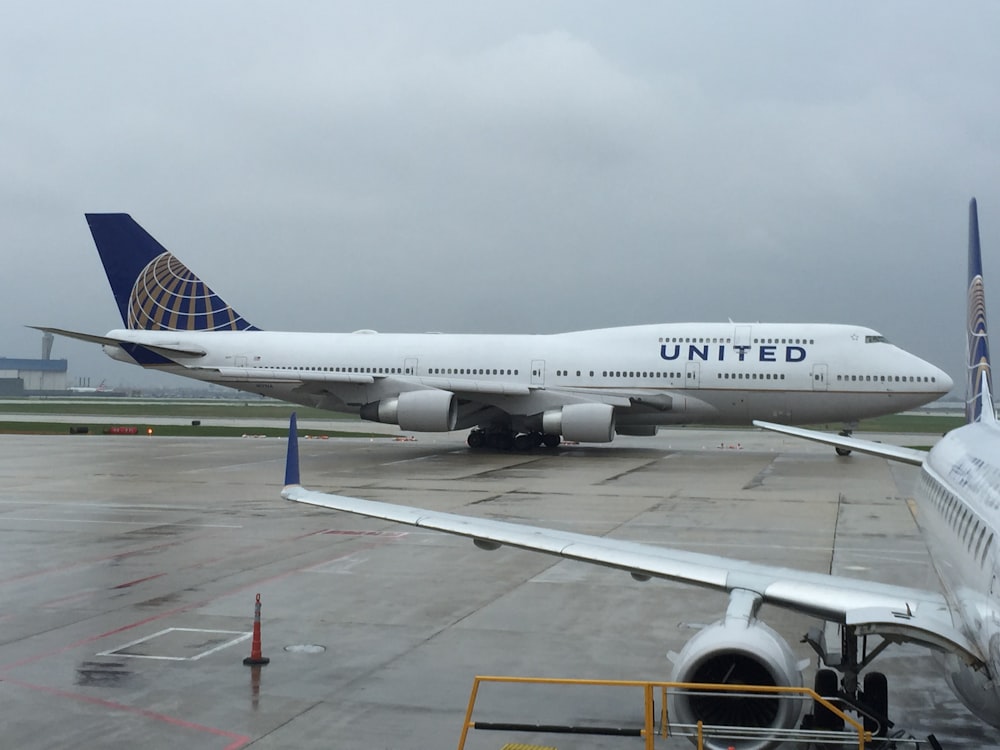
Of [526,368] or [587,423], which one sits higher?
[526,368]

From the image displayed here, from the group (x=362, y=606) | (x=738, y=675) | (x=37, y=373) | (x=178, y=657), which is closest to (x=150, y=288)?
(x=362, y=606)

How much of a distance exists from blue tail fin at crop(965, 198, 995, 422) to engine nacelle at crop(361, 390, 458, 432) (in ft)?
61.9

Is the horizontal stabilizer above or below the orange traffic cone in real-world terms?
above

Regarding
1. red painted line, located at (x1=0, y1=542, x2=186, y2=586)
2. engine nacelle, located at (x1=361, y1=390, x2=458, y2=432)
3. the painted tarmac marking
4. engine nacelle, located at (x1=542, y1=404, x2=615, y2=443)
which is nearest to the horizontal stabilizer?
engine nacelle, located at (x1=361, y1=390, x2=458, y2=432)

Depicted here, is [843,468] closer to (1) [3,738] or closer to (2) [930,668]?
(2) [930,668]

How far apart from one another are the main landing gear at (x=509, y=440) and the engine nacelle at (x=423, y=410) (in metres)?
3.37

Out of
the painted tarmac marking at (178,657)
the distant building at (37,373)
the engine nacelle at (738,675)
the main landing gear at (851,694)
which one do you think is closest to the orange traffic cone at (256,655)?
the painted tarmac marking at (178,657)

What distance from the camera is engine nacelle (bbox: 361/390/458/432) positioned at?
30.8 meters

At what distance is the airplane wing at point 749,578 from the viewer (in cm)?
611

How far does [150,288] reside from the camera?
3703 centimetres

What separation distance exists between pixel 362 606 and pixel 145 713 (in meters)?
3.80

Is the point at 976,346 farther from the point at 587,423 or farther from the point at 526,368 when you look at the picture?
the point at 526,368

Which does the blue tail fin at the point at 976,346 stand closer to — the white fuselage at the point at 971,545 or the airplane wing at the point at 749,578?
the white fuselage at the point at 971,545

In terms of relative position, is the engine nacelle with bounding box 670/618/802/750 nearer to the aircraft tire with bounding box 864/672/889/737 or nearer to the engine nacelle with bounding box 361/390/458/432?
the aircraft tire with bounding box 864/672/889/737
